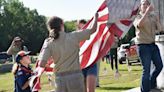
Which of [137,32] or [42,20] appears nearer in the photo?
[137,32]

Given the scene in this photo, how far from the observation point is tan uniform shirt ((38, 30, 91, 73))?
22.0 ft

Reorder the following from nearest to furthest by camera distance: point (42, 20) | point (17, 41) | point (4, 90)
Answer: point (17, 41) → point (4, 90) → point (42, 20)

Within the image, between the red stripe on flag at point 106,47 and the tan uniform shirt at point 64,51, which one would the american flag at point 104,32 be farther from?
the tan uniform shirt at point 64,51

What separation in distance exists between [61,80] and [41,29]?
92.4 metres

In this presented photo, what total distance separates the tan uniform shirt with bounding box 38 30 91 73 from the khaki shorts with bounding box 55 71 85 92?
82 mm

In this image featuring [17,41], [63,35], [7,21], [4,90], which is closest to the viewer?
[63,35]

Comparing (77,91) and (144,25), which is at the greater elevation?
(144,25)

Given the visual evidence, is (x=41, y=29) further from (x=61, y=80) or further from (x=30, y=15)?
(x=61, y=80)

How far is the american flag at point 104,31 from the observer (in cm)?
805

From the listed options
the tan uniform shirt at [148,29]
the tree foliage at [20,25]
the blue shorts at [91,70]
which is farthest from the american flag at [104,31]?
the tree foliage at [20,25]

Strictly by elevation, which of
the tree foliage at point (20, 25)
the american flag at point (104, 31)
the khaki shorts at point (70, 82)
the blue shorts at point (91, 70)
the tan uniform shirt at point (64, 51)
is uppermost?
the tree foliage at point (20, 25)

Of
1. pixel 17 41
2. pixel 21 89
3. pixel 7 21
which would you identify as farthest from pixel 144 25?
pixel 7 21

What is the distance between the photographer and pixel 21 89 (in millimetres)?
8141

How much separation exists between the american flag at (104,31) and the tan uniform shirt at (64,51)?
1272mm
